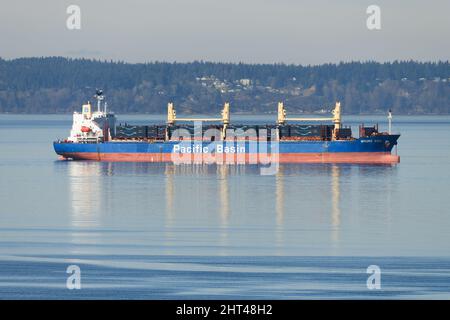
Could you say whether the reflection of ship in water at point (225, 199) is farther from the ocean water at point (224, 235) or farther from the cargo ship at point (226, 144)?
the cargo ship at point (226, 144)

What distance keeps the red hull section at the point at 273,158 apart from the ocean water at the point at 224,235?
24.4 feet

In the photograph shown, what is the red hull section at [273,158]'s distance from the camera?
7162 centimetres

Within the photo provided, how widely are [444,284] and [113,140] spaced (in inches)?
1924

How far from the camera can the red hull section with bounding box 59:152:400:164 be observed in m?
71.6

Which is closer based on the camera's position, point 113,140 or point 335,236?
point 335,236

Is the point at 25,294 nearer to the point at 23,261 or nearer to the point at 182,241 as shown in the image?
the point at 23,261

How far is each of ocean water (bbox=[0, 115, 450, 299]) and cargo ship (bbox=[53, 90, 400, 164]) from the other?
24.8 feet

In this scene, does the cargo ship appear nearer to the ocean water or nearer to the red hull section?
the red hull section

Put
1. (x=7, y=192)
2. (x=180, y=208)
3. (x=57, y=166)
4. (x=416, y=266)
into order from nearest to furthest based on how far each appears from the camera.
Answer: (x=416, y=266) < (x=180, y=208) < (x=7, y=192) < (x=57, y=166)

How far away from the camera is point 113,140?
7481 cm

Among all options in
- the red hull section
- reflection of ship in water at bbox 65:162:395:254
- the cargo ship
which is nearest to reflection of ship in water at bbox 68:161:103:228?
reflection of ship in water at bbox 65:162:395:254

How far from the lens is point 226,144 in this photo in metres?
73.3
